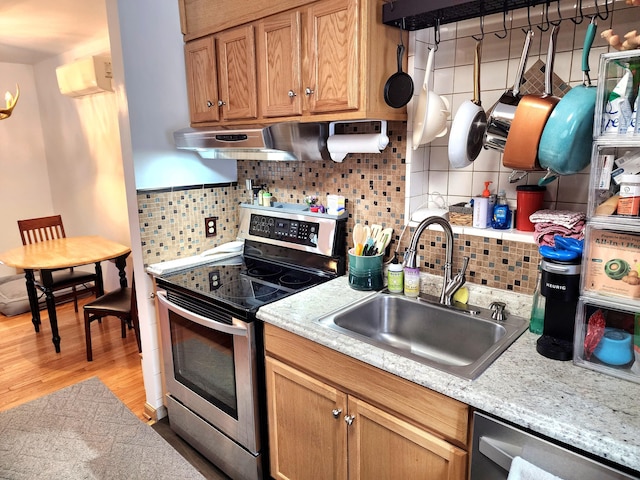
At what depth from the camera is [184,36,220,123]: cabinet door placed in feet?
6.89

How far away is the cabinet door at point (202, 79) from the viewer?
2.10 meters

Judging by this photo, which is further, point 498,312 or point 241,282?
point 241,282

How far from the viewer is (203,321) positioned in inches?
72.1

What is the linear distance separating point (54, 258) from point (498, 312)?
316 cm

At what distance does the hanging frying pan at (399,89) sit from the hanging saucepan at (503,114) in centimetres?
35

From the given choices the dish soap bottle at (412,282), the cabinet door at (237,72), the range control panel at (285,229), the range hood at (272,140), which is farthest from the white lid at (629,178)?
A: the cabinet door at (237,72)

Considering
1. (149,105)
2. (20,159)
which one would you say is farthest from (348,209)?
(20,159)

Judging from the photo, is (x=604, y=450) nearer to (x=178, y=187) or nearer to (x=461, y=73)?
(x=461, y=73)

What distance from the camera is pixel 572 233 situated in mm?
1332

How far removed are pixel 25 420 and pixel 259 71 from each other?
2285mm

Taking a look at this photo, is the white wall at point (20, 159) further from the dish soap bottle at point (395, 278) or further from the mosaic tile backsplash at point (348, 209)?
the dish soap bottle at point (395, 278)

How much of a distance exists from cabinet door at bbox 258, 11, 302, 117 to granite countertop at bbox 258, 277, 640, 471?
3.17 ft

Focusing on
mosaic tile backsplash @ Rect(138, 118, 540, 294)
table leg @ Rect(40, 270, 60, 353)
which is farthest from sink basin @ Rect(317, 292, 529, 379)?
table leg @ Rect(40, 270, 60, 353)

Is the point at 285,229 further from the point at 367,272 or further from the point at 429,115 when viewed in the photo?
the point at 429,115
